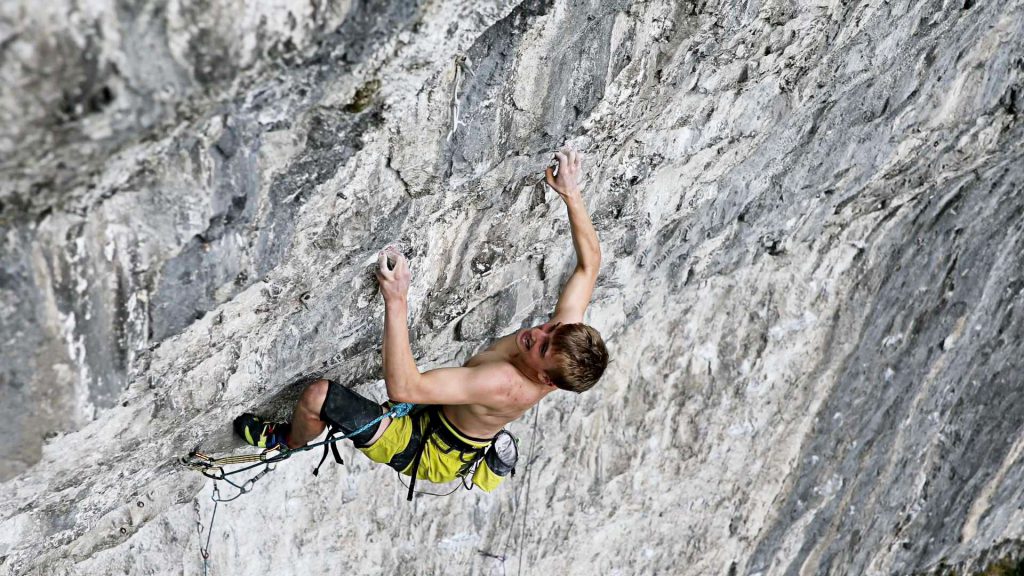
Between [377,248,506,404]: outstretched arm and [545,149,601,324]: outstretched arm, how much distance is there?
1.83ft

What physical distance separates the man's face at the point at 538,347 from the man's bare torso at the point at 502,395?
112 mm

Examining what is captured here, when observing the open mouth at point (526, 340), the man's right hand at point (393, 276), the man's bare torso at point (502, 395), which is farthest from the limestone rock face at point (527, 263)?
the open mouth at point (526, 340)

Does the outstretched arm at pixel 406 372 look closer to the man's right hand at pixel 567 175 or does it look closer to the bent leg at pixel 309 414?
the bent leg at pixel 309 414

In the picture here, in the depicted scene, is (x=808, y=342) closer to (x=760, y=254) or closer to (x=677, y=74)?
(x=760, y=254)

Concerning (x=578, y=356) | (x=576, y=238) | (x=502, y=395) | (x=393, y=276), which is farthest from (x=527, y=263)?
(x=578, y=356)

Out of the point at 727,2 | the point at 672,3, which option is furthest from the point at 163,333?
the point at 727,2

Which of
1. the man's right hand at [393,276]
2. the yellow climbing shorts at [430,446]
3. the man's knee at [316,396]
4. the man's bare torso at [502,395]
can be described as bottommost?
the yellow climbing shorts at [430,446]

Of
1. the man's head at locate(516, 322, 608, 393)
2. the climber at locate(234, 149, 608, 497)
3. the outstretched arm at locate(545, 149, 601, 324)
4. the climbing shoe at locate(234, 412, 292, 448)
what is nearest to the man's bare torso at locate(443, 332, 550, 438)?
the climber at locate(234, 149, 608, 497)

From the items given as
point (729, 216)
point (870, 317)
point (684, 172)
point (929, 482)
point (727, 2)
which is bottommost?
point (929, 482)

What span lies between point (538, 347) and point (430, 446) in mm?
1264

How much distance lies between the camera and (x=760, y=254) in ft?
23.1

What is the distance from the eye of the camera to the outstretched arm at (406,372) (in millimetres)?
3586

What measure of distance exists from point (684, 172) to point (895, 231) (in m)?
3.17

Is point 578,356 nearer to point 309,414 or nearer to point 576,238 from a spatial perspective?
point 576,238
